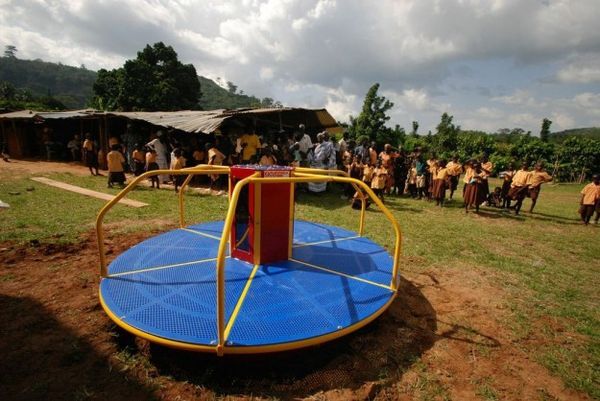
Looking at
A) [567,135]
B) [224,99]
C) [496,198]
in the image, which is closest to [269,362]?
[496,198]

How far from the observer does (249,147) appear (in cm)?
1070

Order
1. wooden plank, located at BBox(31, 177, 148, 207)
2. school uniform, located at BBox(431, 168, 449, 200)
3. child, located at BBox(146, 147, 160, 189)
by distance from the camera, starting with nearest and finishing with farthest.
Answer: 1. wooden plank, located at BBox(31, 177, 148, 207)
2. school uniform, located at BBox(431, 168, 449, 200)
3. child, located at BBox(146, 147, 160, 189)

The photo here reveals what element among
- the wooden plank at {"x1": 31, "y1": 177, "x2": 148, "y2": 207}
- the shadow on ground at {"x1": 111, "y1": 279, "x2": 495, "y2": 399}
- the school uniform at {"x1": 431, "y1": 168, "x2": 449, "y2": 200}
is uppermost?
the school uniform at {"x1": 431, "y1": 168, "x2": 449, "y2": 200}

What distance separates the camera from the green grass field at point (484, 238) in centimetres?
394

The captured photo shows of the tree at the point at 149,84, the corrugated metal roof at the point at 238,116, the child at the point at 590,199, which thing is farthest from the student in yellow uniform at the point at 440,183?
the tree at the point at 149,84

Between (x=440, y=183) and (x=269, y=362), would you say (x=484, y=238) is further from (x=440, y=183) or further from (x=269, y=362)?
(x=269, y=362)

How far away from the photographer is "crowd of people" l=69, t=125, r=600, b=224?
10.2 m

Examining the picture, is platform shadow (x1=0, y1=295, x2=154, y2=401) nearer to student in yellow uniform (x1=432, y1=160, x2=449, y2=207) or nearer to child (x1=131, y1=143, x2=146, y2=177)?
child (x1=131, y1=143, x2=146, y2=177)

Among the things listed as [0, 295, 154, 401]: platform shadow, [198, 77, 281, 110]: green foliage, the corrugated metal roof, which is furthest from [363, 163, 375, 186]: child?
[198, 77, 281, 110]: green foliage

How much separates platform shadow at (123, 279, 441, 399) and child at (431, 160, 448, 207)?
8083mm

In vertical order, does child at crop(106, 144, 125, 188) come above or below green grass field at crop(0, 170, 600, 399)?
above

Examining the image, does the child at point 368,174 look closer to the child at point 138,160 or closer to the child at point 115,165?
the child at point 115,165

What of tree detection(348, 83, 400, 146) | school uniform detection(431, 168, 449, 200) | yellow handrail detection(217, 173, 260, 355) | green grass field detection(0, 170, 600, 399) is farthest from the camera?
tree detection(348, 83, 400, 146)

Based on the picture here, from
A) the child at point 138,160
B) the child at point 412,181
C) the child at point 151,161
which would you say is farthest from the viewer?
the child at point 138,160
